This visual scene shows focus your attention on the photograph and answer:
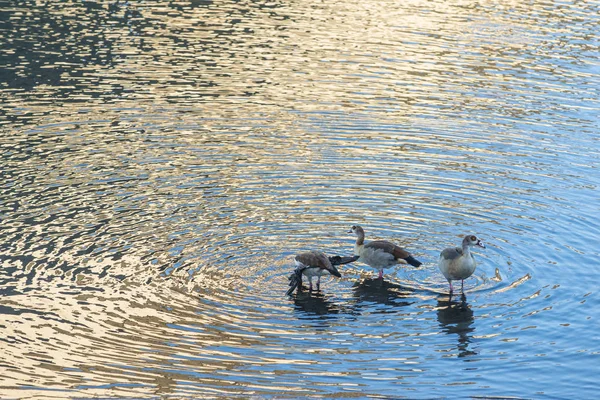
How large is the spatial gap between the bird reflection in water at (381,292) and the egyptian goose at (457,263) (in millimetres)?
1096

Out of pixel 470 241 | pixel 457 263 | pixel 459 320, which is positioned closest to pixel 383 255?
pixel 457 263

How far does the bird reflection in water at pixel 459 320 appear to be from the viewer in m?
21.0

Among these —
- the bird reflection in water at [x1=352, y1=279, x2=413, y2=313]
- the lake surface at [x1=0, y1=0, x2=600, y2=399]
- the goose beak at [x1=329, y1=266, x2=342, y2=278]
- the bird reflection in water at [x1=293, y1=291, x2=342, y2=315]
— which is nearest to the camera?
the lake surface at [x1=0, y1=0, x2=600, y2=399]

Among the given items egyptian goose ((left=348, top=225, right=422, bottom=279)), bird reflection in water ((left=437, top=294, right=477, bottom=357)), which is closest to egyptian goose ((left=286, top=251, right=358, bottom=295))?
egyptian goose ((left=348, top=225, right=422, bottom=279))

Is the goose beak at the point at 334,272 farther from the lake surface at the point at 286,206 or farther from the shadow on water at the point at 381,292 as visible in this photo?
the shadow on water at the point at 381,292

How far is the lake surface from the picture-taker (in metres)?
19.9

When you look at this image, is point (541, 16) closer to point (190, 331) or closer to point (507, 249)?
point (507, 249)

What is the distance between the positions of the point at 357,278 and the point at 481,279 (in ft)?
10.3

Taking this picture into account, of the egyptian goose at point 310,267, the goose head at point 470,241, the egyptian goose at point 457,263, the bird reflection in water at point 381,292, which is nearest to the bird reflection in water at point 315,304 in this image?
the egyptian goose at point 310,267

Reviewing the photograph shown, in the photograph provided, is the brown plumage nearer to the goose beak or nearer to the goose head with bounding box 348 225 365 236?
the goose beak

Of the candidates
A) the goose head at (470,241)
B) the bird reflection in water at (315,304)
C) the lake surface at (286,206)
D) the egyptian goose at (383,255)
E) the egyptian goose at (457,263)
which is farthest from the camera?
the egyptian goose at (383,255)

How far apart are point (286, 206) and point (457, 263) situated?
6.82m

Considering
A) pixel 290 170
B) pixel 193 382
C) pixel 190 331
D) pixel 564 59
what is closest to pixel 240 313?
pixel 190 331

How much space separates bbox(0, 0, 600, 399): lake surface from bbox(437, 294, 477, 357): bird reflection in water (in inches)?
2.8
